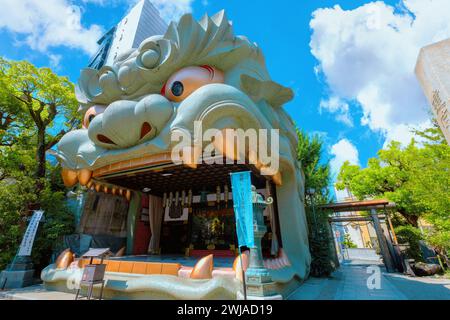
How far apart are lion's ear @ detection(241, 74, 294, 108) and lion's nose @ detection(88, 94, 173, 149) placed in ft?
10.5

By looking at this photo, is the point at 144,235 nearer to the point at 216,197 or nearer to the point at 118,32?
the point at 216,197

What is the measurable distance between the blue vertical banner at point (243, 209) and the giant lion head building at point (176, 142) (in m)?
1.19

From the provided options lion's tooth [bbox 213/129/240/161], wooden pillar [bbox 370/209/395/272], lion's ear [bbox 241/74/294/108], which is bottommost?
wooden pillar [bbox 370/209/395/272]

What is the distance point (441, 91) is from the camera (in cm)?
496

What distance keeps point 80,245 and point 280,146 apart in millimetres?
10520

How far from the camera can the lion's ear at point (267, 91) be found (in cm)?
820

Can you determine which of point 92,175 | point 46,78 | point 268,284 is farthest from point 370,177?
point 46,78

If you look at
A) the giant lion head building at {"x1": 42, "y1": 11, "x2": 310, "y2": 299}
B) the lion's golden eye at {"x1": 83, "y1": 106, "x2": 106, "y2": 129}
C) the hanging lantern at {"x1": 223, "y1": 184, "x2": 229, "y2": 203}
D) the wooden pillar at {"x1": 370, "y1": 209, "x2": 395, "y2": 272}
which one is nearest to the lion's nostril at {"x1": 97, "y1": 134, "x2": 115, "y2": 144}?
the giant lion head building at {"x1": 42, "y1": 11, "x2": 310, "y2": 299}

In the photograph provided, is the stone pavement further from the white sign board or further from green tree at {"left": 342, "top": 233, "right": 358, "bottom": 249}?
→ green tree at {"left": 342, "top": 233, "right": 358, "bottom": 249}

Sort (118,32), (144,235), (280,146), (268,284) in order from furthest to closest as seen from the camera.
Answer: (118,32) → (144,235) → (280,146) → (268,284)

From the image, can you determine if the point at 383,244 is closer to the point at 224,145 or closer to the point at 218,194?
Result: the point at 218,194

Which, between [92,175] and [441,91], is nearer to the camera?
[441,91]

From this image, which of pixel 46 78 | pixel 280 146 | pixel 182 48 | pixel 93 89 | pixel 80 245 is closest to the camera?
pixel 182 48

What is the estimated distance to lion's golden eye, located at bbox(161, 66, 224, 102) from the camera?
24.8 feet
